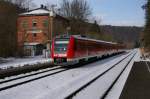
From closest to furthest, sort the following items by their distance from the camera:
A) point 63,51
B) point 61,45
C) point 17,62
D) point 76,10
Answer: point 63,51, point 61,45, point 17,62, point 76,10

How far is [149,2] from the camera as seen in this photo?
68.2 meters

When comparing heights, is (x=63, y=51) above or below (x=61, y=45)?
below

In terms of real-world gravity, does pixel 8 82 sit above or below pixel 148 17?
below

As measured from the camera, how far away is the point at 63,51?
32312 mm

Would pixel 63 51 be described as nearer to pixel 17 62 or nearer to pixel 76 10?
pixel 17 62

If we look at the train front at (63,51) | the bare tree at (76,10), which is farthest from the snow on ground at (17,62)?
the bare tree at (76,10)

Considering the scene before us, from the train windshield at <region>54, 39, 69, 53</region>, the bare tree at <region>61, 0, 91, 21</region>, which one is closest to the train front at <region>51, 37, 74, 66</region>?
the train windshield at <region>54, 39, 69, 53</region>

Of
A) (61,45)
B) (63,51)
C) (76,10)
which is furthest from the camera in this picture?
(76,10)

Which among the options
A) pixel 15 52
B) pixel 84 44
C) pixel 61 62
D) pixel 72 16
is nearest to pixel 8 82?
pixel 61 62

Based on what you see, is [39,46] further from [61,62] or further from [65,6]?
[61,62]

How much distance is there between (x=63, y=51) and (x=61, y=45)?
0.67 metres

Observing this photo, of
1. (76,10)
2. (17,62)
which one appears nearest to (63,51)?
(17,62)

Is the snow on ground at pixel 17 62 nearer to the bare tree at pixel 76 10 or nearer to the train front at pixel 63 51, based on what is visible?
the train front at pixel 63 51

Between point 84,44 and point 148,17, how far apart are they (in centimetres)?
3725
